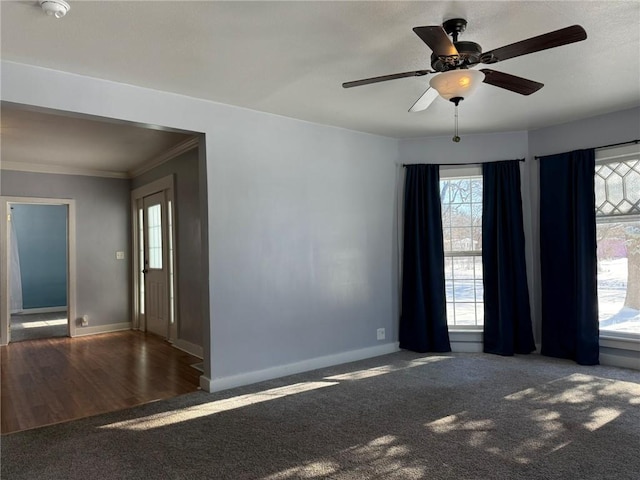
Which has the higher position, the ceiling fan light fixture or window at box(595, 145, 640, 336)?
the ceiling fan light fixture

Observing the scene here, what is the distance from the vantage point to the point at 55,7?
7.32 ft

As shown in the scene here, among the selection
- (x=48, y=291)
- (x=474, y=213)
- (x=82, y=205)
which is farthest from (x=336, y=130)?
(x=48, y=291)

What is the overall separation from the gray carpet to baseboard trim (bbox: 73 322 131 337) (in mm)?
3733

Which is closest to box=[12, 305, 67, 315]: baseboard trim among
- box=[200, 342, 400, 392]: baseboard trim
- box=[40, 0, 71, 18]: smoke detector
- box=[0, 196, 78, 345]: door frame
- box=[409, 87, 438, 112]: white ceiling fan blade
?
box=[0, 196, 78, 345]: door frame

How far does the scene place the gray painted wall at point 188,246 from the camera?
520cm

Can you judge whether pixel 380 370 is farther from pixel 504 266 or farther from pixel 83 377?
pixel 83 377

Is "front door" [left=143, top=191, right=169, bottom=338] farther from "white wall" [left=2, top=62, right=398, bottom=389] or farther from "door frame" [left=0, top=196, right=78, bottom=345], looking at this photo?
"white wall" [left=2, top=62, right=398, bottom=389]

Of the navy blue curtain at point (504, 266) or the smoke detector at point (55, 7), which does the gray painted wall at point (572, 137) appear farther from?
the smoke detector at point (55, 7)

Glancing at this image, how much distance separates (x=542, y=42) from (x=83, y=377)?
462 cm

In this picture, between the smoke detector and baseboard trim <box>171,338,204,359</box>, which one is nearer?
the smoke detector

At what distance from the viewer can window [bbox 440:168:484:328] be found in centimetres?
518

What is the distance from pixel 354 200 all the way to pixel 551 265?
88.7 inches

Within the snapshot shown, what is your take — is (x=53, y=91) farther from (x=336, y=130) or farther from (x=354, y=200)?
(x=354, y=200)

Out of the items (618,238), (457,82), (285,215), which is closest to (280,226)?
(285,215)
